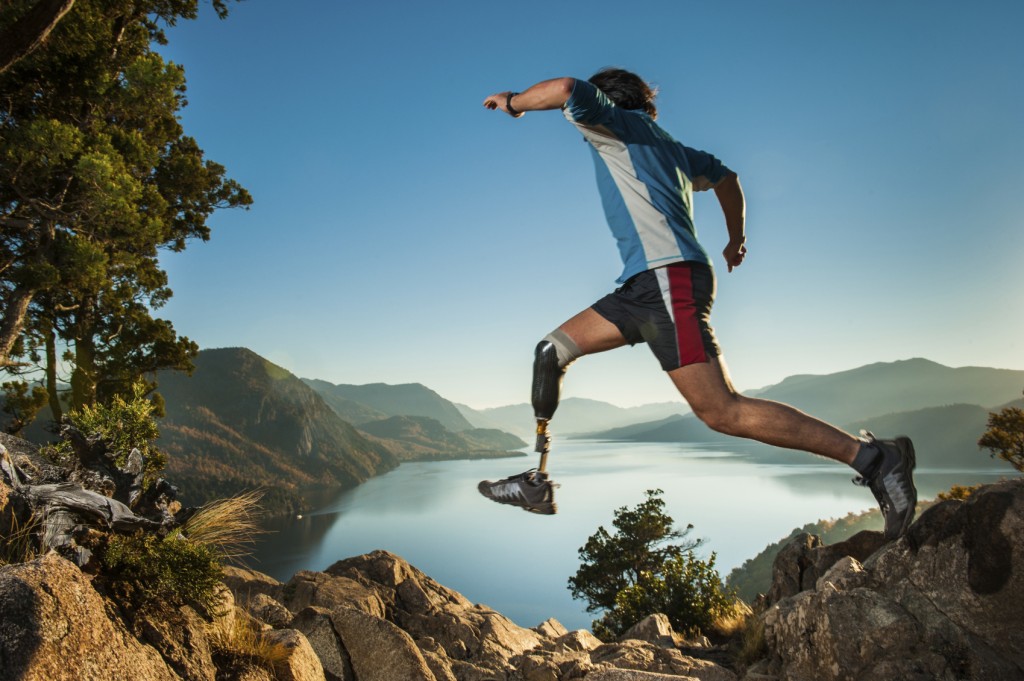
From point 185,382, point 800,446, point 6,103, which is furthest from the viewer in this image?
point 185,382

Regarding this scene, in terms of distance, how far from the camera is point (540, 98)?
2.19 meters

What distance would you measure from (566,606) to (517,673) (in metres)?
115

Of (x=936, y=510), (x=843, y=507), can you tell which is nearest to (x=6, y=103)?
(x=936, y=510)

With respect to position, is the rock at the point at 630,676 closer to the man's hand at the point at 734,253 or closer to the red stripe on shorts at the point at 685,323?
the red stripe on shorts at the point at 685,323

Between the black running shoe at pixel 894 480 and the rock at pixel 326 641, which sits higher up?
the black running shoe at pixel 894 480

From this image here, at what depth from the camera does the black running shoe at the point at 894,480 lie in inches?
89.4

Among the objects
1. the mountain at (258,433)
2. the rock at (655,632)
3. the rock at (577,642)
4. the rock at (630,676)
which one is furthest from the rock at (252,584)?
the mountain at (258,433)

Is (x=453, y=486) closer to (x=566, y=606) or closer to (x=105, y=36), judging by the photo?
(x=566, y=606)

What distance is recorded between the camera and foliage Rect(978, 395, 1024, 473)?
1421 cm

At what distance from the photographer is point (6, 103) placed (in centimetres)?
1112

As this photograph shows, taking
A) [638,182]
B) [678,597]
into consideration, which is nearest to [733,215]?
[638,182]

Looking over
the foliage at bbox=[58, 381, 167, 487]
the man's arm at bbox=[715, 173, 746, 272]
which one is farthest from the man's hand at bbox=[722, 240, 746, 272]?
the foliage at bbox=[58, 381, 167, 487]

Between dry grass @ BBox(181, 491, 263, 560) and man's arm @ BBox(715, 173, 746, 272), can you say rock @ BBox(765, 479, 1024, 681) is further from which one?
dry grass @ BBox(181, 491, 263, 560)

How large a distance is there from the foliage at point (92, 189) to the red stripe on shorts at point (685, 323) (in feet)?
35.9
